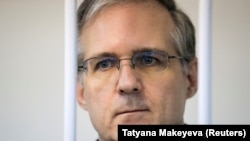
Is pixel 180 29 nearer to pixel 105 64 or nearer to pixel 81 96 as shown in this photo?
pixel 105 64

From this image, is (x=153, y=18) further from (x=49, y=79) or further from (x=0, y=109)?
(x=0, y=109)

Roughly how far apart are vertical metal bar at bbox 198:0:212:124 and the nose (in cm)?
26

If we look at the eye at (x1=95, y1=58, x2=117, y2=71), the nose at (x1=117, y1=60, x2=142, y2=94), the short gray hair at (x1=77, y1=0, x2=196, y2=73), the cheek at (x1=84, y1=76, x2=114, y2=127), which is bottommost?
the cheek at (x1=84, y1=76, x2=114, y2=127)

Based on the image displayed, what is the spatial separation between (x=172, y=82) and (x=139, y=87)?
0.13 meters

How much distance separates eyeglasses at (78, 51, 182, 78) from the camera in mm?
1497

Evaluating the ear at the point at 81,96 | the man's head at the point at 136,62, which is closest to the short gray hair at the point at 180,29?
the man's head at the point at 136,62

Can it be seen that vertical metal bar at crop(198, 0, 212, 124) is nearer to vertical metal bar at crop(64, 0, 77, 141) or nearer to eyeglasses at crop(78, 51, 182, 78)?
eyeglasses at crop(78, 51, 182, 78)

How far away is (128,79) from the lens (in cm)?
150

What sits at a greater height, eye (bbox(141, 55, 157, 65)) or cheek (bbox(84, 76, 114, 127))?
eye (bbox(141, 55, 157, 65))

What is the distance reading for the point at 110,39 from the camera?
4.97 ft

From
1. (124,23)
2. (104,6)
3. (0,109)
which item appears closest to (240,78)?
(124,23)

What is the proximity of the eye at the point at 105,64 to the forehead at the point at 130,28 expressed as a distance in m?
0.04

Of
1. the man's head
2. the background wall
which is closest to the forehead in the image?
the man's head

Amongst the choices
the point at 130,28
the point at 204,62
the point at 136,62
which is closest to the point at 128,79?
the point at 136,62
